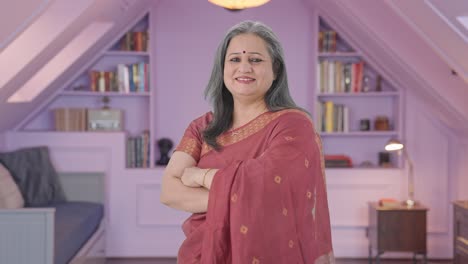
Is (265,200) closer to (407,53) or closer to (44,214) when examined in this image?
(44,214)


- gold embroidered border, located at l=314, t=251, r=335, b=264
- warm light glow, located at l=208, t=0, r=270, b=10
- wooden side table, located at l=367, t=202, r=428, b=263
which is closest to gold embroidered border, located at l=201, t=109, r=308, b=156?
gold embroidered border, located at l=314, t=251, r=335, b=264

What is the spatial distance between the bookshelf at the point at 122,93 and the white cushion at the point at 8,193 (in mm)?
902

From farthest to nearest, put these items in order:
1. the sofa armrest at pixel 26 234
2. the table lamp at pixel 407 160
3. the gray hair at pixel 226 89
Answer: the table lamp at pixel 407 160
the sofa armrest at pixel 26 234
the gray hair at pixel 226 89

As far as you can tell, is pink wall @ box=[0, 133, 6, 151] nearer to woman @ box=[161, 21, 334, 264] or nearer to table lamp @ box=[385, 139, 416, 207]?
table lamp @ box=[385, 139, 416, 207]

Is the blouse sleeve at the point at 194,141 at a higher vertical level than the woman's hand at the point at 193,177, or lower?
higher

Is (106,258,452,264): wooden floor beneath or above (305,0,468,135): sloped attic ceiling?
beneath

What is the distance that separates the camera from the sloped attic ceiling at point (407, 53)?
3941mm

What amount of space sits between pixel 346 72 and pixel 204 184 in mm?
3833

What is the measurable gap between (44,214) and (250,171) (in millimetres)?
2049

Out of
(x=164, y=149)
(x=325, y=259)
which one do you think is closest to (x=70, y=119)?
(x=164, y=149)

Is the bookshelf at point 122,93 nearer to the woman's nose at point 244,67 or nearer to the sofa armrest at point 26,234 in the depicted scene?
the sofa armrest at point 26,234

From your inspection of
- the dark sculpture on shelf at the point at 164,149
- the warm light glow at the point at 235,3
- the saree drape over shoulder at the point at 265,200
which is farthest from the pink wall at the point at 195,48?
the saree drape over shoulder at the point at 265,200

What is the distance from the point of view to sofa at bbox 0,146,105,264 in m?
3.12

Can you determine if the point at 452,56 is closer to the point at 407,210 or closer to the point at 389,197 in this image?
the point at 407,210
